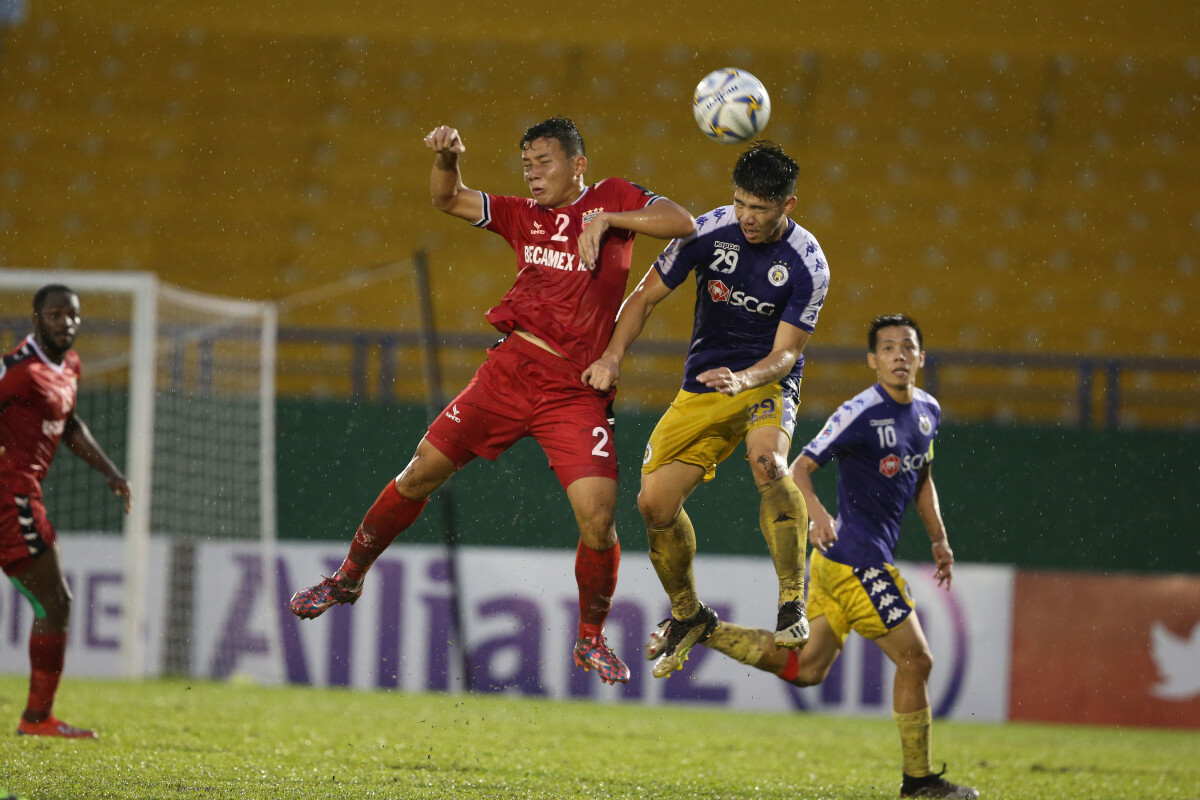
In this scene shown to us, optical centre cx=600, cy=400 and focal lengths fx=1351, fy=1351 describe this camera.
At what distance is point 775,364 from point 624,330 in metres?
0.71

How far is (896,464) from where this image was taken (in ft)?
23.4

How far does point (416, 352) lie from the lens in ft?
44.9

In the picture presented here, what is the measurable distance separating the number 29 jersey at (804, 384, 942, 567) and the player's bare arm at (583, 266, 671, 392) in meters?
1.32

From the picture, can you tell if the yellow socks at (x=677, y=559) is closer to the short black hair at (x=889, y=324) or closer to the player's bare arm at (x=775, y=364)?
the player's bare arm at (x=775, y=364)

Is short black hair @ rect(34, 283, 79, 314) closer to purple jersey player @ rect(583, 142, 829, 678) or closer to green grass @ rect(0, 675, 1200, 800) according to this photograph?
green grass @ rect(0, 675, 1200, 800)

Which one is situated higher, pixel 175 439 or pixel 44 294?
pixel 44 294

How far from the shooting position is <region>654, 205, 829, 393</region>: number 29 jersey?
635cm

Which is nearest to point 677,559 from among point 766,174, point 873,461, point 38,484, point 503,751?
point 873,461

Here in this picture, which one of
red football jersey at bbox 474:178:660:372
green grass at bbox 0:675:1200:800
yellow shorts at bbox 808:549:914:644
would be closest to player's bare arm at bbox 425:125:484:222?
red football jersey at bbox 474:178:660:372

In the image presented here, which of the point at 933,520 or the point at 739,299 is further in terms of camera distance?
the point at 933,520

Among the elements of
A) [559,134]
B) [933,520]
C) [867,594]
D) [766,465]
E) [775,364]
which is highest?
[559,134]

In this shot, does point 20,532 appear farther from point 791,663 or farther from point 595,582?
point 791,663

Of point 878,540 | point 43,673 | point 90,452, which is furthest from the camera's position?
point 90,452

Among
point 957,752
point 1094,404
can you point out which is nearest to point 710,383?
point 957,752
